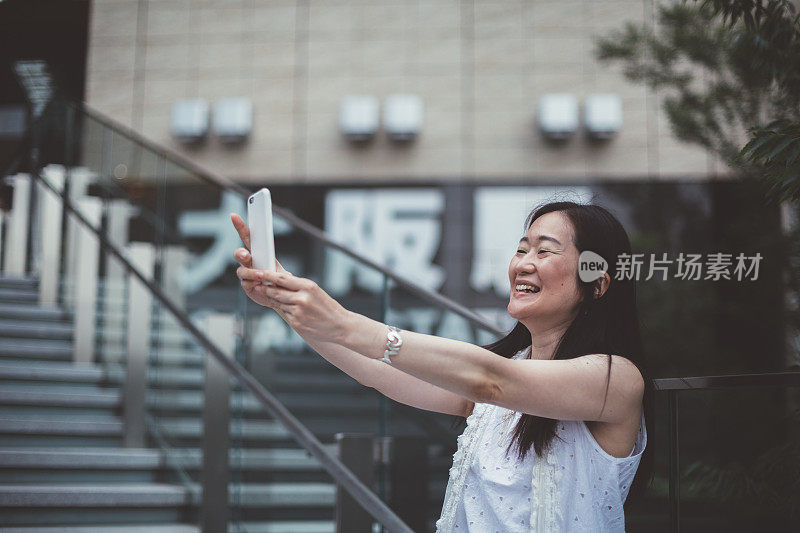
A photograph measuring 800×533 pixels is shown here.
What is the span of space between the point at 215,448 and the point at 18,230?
3344mm

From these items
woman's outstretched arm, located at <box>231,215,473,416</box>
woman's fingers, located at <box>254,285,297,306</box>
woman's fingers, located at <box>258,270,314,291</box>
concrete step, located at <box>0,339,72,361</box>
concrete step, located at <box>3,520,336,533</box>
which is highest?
woman's fingers, located at <box>258,270,314,291</box>

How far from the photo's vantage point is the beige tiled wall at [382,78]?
9.34 meters

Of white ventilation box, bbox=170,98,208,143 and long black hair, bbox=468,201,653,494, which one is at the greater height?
white ventilation box, bbox=170,98,208,143

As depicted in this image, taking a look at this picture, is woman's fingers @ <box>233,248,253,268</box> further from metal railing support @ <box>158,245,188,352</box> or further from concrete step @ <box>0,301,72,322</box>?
concrete step @ <box>0,301,72,322</box>

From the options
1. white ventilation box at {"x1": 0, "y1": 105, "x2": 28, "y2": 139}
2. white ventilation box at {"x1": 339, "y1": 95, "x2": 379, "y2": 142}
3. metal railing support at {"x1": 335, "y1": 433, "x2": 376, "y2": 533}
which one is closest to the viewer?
metal railing support at {"x1": 335, "y1": 433, "x2": 376, "y2": 533}

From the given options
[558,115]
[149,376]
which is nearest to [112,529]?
[149,376]

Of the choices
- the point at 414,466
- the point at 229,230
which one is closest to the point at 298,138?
the point at 229,230

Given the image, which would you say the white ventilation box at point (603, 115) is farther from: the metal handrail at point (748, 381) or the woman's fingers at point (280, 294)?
the woman's fingers at point (280, 294)

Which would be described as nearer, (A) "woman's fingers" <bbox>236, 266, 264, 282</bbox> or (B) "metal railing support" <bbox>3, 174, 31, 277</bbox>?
(A) "woman's fingers" <bbox>236, 266, 264, 282</bbox>

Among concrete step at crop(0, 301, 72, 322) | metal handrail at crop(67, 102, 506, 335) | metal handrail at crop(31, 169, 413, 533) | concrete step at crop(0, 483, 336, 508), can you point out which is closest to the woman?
metal handrail at crop(31, 169, 413, 533)

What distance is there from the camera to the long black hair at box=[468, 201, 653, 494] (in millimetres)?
1500

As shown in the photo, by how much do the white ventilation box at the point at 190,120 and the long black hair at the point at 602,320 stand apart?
334 inches

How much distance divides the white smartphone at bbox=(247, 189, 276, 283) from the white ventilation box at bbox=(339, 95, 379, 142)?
26.8 feet

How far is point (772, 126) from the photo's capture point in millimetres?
1783
